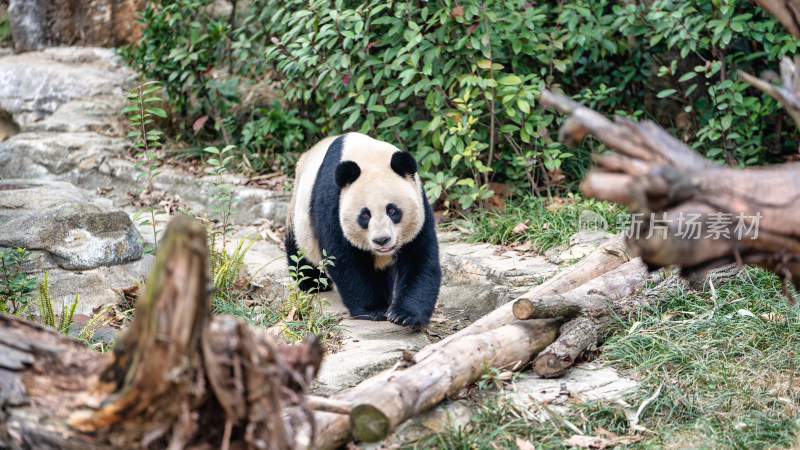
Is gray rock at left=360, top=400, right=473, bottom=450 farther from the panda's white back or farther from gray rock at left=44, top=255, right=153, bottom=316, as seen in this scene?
gray rock at left=44, top=255, right=153, bottom=316

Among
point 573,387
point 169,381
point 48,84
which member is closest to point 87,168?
point 48,84

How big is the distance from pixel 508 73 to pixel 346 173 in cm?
281

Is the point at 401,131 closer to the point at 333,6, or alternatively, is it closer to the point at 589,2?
the point at 333,6

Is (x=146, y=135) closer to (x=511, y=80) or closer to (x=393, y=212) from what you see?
(x=393, y=212)

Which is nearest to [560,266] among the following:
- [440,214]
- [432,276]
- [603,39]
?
[432,276]

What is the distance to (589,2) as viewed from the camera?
21.7ft

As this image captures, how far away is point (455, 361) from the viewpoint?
3.17 m

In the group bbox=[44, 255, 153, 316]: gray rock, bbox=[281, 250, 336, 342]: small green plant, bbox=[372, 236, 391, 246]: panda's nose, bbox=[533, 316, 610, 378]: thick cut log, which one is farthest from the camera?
bbox=[44, 255, 153, 316]: gray rock

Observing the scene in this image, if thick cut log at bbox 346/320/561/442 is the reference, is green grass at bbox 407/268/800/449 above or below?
below

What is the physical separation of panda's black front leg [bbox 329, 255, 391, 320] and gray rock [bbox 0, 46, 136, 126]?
17.7ft

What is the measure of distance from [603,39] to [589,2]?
36cm

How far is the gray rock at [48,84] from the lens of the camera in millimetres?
9141

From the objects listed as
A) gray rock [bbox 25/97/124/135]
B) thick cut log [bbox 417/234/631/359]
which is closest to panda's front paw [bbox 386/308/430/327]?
thick cut log [bbox 417/234/631/359]

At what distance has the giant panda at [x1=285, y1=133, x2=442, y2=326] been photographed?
4.75 meters
